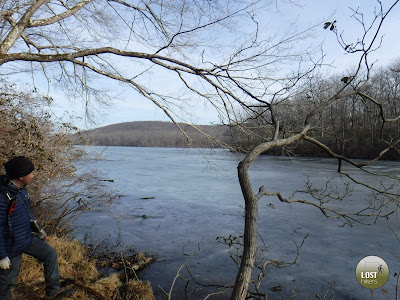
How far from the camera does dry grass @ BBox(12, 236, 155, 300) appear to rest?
15.1 ft

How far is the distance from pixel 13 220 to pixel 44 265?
0.80m

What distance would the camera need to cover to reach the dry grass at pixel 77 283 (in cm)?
461

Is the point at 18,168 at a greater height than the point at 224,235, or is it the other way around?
the point at 18,168

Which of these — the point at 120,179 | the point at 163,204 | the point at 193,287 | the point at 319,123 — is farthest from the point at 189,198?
the point at 319,123

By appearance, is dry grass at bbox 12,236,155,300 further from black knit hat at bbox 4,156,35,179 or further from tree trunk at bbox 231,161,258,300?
tree trunk at bbox 231,161,258,300

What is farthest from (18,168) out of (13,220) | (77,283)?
(77,283)

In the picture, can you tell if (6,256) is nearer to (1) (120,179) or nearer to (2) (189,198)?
(2) (189,198)

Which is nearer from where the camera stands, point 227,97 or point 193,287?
point 227,97

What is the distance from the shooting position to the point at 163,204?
14531 millimetres

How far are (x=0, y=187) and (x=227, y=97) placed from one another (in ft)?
11.0

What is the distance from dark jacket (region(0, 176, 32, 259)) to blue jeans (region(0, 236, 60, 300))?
130mm

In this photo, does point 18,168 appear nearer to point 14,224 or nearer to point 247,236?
point 14,224

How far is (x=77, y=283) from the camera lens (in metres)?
4.62

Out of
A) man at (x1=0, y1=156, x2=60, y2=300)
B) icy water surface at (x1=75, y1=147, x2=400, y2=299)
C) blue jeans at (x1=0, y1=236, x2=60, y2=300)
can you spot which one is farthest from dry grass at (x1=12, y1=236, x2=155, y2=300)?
icy water surface at (x1=75, y1=147, x2=400, y2=299)
